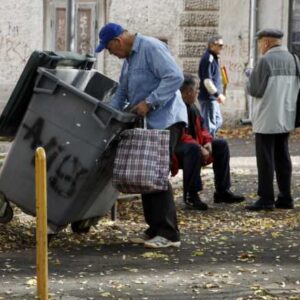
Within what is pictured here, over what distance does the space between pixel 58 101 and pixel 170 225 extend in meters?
1.23

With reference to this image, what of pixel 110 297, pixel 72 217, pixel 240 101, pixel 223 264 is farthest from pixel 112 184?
pixel 240 101

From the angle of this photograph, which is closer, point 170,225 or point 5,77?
point 170,225

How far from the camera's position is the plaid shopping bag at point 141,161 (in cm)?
902

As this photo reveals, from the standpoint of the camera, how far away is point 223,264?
868cm

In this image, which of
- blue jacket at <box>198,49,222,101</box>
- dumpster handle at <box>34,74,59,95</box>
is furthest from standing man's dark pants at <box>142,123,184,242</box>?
blue jacket at <box>198,49,222,101</box>

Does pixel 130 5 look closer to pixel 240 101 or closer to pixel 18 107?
pixel 240 101

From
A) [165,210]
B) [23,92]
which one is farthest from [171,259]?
[23,92]

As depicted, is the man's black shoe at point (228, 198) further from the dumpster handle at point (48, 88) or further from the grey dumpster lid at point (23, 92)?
the dumpster handle at point (48, 88)

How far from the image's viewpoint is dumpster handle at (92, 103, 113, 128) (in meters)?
8.95

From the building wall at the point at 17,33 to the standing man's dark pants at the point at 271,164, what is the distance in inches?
469

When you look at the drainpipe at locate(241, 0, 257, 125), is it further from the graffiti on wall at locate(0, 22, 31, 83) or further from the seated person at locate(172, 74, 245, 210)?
the seated person at locate(172, 74, 245, 210)

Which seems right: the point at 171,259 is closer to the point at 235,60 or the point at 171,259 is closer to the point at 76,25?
the point at 235,60

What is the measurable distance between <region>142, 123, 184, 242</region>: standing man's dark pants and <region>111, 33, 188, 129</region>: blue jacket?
0.41 ft

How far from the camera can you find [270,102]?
11.5 m
